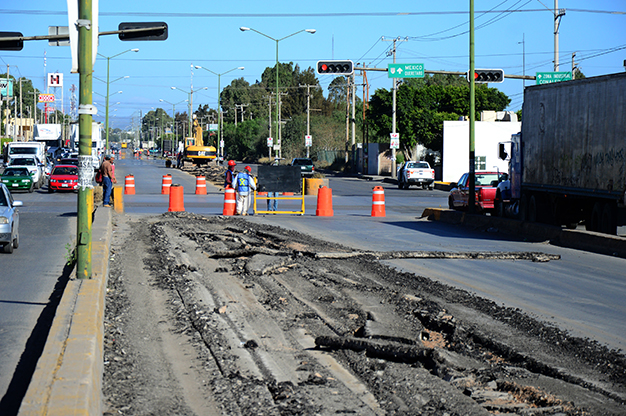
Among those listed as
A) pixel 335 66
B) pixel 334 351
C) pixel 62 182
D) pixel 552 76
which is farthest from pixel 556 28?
pixel 334 351

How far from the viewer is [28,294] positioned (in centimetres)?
1071

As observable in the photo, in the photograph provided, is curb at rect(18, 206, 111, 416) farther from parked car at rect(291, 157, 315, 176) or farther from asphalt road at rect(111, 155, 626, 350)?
parked car at rect(291, 157, 315, 176)

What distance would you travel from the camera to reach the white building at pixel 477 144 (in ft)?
186

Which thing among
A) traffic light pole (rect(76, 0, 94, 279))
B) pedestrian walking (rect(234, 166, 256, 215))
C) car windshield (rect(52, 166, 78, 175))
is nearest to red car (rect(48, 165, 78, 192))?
car windshield (rect(52, 166, 78, 175))

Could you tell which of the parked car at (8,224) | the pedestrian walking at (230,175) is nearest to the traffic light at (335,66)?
the pedestrian walking at (230,175)

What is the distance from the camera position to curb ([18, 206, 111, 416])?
468 cm

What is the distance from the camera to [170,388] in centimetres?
611

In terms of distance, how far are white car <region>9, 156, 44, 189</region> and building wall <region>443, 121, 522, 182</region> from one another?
2999cm

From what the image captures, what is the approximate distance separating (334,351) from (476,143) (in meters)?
51.4

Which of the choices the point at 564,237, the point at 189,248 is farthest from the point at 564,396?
the point at 564,237

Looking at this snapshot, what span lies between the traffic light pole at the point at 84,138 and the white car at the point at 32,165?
110 feet

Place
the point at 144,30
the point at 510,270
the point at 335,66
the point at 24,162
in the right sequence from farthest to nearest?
the point at 24,162 → the point at 335,66 → the point at 510,270 → the point at 144,30

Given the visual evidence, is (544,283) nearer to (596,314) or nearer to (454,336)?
(596,314)

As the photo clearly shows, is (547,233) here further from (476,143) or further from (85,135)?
(476,143)
